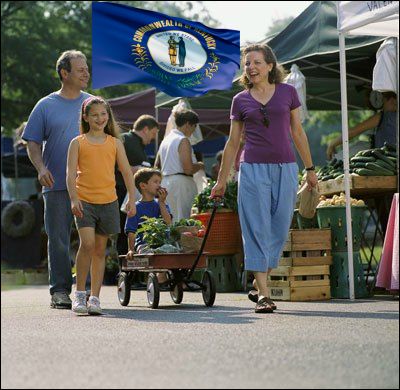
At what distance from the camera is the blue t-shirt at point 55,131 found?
1053 centimetres

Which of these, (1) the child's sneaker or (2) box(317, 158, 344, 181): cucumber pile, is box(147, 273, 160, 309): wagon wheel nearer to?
(1) the child's sneaker

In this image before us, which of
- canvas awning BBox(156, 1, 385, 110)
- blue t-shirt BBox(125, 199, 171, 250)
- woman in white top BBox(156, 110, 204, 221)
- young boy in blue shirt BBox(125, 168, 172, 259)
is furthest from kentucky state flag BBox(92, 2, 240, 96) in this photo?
blue t-shirt BBox(125, 199, 171, 250)

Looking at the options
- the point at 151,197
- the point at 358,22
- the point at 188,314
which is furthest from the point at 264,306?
the point at 151,197

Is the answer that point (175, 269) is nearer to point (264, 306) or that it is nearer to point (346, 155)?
point (264, 306)

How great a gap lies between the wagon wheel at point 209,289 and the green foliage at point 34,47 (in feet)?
114

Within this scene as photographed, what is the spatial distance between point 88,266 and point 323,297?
261 cm

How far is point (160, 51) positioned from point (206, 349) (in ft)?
24.6

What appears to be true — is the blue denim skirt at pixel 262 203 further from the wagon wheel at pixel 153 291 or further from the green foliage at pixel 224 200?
the green foliage at pixel 224 200

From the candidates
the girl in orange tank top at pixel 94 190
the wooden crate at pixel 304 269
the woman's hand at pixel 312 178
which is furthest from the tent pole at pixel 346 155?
the girl in orange tank top at pixel 94 190

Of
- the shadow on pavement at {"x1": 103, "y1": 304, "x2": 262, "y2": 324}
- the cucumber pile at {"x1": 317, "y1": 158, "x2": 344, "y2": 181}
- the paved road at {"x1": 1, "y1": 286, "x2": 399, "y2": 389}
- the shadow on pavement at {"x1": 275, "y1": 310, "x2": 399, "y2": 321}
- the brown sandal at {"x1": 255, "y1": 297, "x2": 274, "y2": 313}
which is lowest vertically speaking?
the paved road at {"x1": 1, "y1": 286, "x2": 399, "y2": 389}

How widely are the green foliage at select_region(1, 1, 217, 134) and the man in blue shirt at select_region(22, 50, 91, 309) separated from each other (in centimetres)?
3417

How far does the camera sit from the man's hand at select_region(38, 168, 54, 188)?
10179 millimetres

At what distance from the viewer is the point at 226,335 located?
7.34m

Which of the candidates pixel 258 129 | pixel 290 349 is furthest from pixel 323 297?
pixel 290 349
